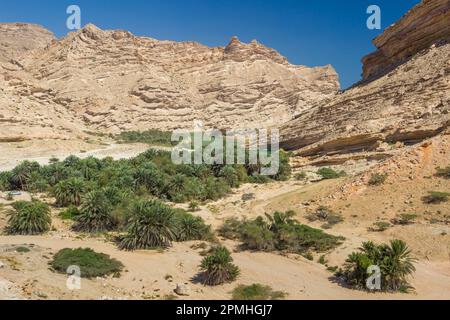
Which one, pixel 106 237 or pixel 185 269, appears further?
pixel 106 237

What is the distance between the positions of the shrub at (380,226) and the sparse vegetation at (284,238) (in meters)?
2.20

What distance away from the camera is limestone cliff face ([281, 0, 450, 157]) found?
36.2 meters

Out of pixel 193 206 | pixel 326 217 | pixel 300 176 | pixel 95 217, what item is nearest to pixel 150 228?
pixel 95 217

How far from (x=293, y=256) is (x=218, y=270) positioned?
4266 millimetres

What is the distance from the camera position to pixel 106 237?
73.9 feet

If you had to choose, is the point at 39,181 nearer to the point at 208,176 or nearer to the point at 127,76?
the point at 208,176

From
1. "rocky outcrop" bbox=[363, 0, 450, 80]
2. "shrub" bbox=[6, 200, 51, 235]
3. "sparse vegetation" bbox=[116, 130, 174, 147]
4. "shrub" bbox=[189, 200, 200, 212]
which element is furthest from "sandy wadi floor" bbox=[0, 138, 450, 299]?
"sparse vegetation" bbox=[116, 130, 174, 147]

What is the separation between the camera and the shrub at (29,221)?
22562 millimetres

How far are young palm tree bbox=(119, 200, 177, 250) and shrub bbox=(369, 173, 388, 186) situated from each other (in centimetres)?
1107

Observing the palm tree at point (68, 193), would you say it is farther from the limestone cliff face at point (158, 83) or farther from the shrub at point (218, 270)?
the limestone cliff face at point (158, 83)

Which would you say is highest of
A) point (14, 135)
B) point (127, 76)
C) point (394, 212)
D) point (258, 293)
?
point (127, 76)

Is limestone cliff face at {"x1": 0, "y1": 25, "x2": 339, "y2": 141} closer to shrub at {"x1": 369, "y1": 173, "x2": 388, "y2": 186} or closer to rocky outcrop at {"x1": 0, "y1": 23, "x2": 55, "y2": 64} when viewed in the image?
rocky outcrop at {"x1": 0, "y1": 23, "x2": 55, "y2": 64}
